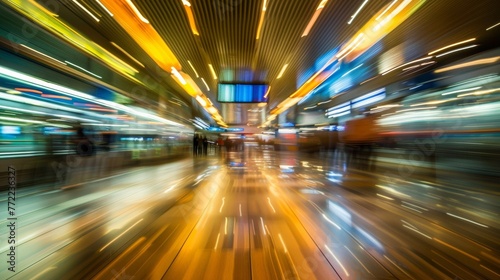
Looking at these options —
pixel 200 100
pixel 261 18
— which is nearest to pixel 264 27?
pixel 261 18

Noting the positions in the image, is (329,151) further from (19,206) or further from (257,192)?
(19,206)

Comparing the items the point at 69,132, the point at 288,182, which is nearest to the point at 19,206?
the point at 69,132

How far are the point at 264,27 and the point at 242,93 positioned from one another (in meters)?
7.38

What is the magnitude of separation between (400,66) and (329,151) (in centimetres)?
1335

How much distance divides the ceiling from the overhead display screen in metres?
3.15

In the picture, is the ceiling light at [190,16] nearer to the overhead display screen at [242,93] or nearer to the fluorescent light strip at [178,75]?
the fluorescent light strip at [178,75]

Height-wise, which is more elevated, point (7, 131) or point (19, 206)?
point (7, 131)

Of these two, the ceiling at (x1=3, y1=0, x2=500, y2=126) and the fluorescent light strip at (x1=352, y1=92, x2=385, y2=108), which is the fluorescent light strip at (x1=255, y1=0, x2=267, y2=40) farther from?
the fluorescent light strip at (x1=352, y1=92, x2=385, y2=108)

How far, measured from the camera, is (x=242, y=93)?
15055 millimetres

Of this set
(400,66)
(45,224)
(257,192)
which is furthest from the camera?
(400,66)

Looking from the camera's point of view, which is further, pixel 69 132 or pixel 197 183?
pixel 69 132

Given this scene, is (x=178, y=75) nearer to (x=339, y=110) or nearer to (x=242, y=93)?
(x=242, y=93)

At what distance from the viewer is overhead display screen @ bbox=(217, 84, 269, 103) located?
48.4 ft

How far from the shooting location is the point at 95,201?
5926 millimetres
